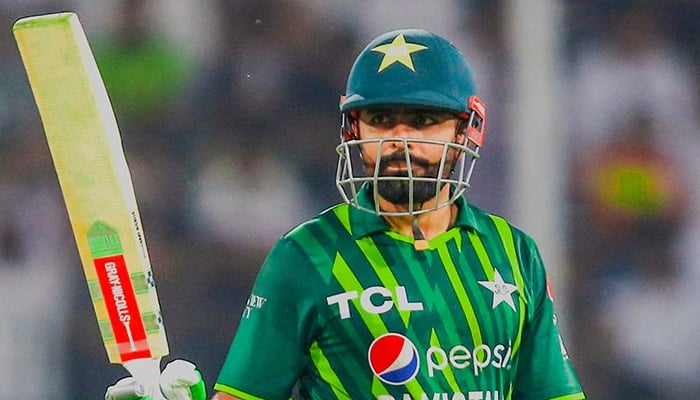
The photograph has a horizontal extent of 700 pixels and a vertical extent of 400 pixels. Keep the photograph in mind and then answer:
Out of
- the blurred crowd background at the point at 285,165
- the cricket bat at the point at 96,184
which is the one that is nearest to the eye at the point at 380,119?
the cricket bat at the point at 96,184

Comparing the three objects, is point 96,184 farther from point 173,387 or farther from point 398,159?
point 398,159

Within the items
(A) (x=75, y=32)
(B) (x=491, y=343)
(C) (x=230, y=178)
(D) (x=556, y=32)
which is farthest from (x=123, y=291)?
(D) (x=556, y=32)

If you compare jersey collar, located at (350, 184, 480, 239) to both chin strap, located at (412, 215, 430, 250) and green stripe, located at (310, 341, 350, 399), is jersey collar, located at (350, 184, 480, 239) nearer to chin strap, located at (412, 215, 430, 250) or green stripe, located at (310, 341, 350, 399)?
chin strap, located at (412, 215, 430, 250)

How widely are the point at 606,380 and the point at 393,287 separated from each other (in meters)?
2.00

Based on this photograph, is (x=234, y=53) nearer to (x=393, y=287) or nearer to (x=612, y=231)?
(x=612, y=231)

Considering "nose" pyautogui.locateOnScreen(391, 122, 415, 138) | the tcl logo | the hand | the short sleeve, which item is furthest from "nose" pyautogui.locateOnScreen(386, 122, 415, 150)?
the hand

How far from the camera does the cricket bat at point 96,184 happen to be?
2.92 meters

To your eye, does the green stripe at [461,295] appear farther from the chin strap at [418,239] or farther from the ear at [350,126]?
the ear at [350,126]

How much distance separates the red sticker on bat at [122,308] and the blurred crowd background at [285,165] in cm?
157

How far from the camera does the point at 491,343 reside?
112 inches

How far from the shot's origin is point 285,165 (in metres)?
4.60

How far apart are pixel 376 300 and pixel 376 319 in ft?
0.12

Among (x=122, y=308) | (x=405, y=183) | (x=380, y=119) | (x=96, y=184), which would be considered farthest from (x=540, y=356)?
(x=96, y=184)

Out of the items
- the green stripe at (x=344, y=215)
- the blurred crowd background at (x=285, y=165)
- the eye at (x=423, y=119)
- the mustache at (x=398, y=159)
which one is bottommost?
the blurred crowd background at (x=285, y=165)
